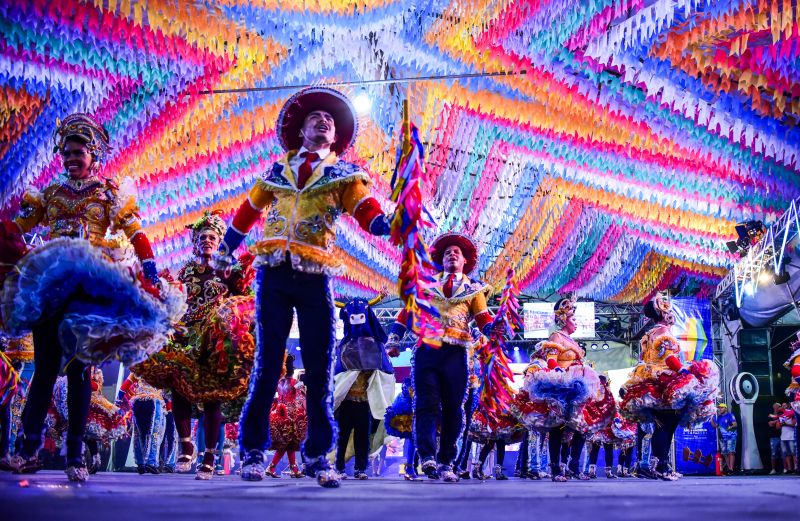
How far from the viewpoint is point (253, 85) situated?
10.3 meters

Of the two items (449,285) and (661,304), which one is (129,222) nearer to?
(449,285)

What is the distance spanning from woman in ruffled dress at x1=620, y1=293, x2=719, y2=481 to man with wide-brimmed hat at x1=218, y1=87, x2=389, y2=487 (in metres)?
5.00

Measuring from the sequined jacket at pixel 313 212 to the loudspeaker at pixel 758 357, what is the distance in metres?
16.7

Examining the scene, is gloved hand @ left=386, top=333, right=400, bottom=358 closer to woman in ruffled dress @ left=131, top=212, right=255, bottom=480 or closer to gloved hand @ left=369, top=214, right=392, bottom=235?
woman in ruffled dress @ left=131, top=212, right=255, bottom=480

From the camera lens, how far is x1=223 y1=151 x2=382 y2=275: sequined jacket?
4.44 meters

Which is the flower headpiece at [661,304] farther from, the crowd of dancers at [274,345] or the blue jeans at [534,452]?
the blue jeans at [534,452]

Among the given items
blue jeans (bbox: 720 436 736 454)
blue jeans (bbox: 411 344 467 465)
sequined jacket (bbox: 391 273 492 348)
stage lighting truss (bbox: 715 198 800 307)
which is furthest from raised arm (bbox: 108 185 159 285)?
blue jeans (bbox: 720 436 736 454)

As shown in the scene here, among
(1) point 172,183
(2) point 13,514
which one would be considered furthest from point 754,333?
(2) point 13,514

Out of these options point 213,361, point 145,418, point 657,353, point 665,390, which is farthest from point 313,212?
point 657,353

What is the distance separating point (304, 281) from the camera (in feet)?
14.7

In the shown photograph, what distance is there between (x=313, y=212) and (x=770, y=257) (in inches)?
433

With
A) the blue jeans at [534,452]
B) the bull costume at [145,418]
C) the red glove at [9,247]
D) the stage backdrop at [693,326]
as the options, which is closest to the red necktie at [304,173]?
the red glove at [9,247]

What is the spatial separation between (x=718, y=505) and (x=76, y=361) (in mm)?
3378

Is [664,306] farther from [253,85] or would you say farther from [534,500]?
[534,500]
